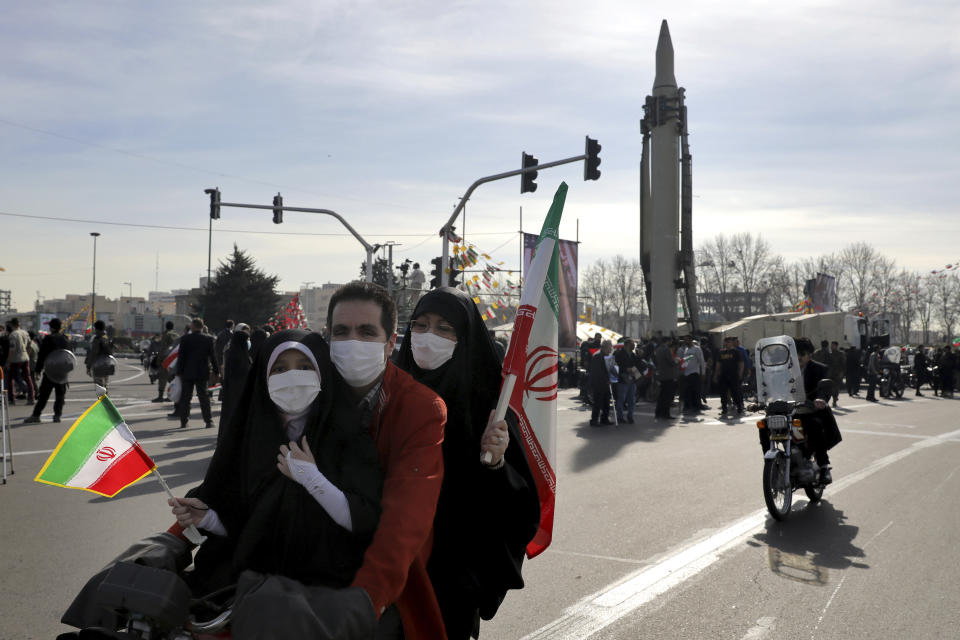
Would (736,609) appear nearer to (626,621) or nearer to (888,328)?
(626,621)

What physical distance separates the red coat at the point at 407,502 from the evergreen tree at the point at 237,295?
64.4 meters

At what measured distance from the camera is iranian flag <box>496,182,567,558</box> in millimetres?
2902

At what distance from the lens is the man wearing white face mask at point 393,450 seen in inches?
83.3

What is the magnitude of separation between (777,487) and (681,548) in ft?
5.15

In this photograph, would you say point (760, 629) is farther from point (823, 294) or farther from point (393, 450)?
point (823, 294)

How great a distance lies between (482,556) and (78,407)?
16552mm

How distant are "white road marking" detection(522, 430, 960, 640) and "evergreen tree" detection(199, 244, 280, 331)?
61.1 meters

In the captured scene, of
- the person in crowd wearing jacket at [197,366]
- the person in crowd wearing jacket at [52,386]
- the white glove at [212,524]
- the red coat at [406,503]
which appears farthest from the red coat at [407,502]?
the person in crowd wearing jacket at [52,386]

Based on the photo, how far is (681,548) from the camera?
6.23 metres

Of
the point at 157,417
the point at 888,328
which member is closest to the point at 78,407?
the point at 157,417

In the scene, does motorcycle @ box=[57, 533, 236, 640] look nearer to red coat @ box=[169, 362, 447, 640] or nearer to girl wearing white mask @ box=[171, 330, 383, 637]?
girl wearing white mask @ box=[171, 330, 383, 637]

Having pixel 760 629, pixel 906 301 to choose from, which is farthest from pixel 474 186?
pixel 906 301

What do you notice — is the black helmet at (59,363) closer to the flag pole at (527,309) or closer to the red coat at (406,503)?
the red coat at (406,503)

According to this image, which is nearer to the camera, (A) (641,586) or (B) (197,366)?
(A) (641,586)
